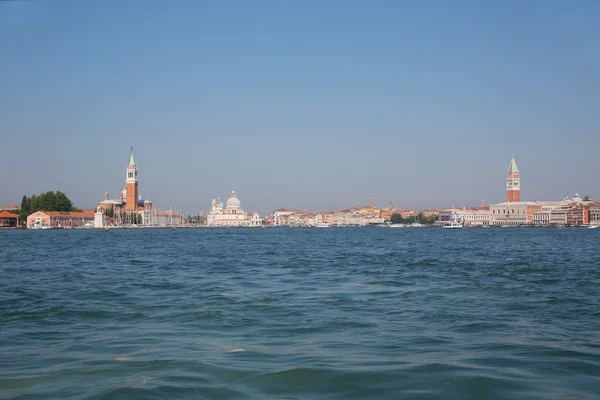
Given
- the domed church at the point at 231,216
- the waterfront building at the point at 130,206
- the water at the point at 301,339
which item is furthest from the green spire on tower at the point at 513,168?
the water at the point at 301,339

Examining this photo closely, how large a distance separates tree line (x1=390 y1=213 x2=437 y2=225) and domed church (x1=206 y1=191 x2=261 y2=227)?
30751 mm

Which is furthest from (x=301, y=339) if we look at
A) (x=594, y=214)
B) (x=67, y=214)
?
(x=594, y=214)

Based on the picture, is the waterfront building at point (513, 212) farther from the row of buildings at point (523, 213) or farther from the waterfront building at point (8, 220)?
the waterfront building at point (8, 220)

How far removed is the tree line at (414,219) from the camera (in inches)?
5182

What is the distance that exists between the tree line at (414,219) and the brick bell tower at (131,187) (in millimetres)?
57400

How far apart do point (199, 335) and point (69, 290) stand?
4.78 m

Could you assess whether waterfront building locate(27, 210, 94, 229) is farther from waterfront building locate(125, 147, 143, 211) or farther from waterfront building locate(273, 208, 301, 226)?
waterfront building locate(273, 208, 301, 226)

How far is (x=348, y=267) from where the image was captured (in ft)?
49.5

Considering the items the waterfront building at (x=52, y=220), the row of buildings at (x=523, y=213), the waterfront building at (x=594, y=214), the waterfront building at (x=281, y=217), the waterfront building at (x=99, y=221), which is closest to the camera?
the waterfront building at (x=52, y=220)

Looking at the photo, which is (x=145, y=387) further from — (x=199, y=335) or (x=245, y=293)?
(x=245, y=293)

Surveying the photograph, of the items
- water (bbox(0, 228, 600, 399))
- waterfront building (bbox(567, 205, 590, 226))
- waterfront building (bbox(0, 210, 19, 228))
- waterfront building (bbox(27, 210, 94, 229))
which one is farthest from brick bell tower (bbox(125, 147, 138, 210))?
water (bbox(0, 228, 600, 399))

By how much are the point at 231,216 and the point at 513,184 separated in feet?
196

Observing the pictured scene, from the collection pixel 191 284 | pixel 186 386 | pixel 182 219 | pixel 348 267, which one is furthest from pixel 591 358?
pixel 182 219

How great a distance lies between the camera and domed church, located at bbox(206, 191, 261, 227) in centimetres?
13812
